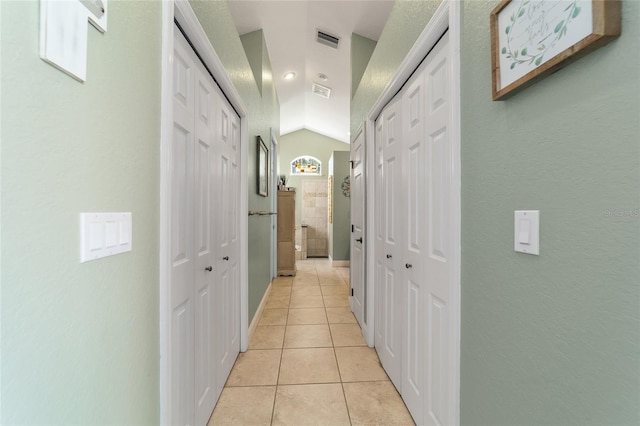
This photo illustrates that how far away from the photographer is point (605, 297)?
520 millimetres

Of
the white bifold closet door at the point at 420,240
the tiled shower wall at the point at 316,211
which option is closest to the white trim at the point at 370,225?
the white bifold closet door at the point at 420,240

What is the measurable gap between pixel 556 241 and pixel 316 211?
632 cm

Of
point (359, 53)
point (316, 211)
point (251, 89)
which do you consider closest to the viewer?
point (251, 89)

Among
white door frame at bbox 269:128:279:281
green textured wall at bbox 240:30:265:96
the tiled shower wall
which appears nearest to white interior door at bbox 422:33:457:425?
green textured wall at bbox 240:30:265:96

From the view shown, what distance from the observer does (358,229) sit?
2672 mm

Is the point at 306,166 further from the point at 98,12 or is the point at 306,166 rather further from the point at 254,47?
the point at 98,12

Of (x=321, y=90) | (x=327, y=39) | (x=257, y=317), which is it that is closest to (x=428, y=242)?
(x=257, y=317)

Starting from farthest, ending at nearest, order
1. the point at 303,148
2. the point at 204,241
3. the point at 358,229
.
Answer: the point at 303,148
the point at 358,229
the point at 204,241

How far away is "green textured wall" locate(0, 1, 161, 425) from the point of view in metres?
0.46

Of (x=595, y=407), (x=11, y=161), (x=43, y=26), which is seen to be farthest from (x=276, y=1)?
(x=595, y=407)

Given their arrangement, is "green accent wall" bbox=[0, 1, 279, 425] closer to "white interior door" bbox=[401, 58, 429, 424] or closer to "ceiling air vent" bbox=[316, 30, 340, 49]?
"white interior door" bbox=[401, 58, 429, 424]

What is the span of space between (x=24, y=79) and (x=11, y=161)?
153 mm

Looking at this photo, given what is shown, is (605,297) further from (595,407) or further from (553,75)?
(553,75)

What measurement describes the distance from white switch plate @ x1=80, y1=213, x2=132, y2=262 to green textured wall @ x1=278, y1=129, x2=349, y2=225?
250 inches
